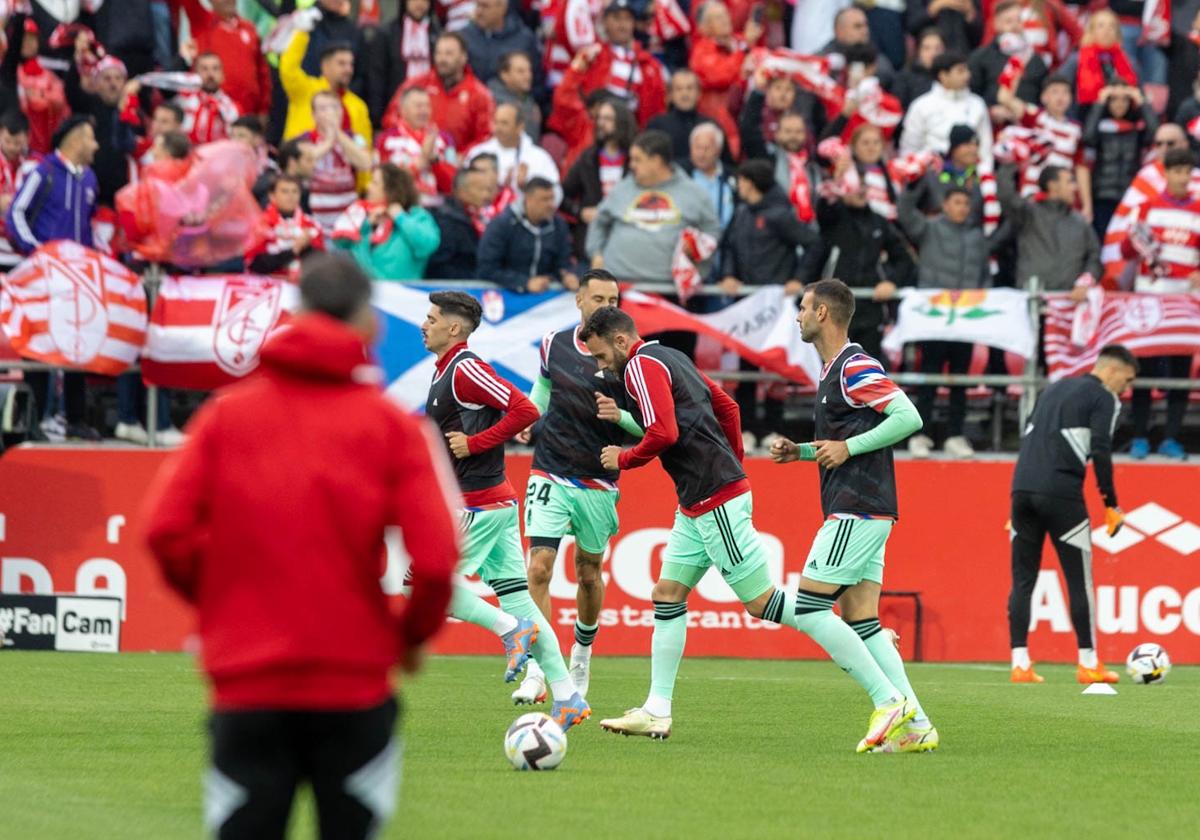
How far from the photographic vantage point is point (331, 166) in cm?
1761

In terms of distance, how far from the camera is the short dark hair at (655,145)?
16375 millimetres

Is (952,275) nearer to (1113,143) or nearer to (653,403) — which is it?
(1113,143)

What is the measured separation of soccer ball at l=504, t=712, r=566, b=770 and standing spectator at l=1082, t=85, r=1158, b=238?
452 inches

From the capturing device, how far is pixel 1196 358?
1723 centimetres

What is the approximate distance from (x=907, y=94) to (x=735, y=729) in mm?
10061

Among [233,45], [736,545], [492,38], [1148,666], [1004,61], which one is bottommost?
[1148,666]

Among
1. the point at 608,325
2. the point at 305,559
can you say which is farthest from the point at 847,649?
the point at 305,559

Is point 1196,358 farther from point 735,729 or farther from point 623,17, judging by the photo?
point 735,729

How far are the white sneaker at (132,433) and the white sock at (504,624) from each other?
6.52 meters

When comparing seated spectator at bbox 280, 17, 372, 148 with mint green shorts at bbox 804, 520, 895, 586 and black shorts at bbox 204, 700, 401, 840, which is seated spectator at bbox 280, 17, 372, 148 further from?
black shorts at bbox 204, 700, 401, 840

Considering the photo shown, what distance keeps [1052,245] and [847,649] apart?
332 inches

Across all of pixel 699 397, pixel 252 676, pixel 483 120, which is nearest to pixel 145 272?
pixel 483 120

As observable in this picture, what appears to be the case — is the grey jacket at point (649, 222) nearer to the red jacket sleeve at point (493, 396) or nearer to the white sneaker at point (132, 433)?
the white sneaker at point (132, 433)

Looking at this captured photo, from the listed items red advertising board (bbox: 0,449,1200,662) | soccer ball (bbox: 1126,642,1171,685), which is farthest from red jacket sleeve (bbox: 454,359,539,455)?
soccer ball (bbox: 1126,642,1171,685)
